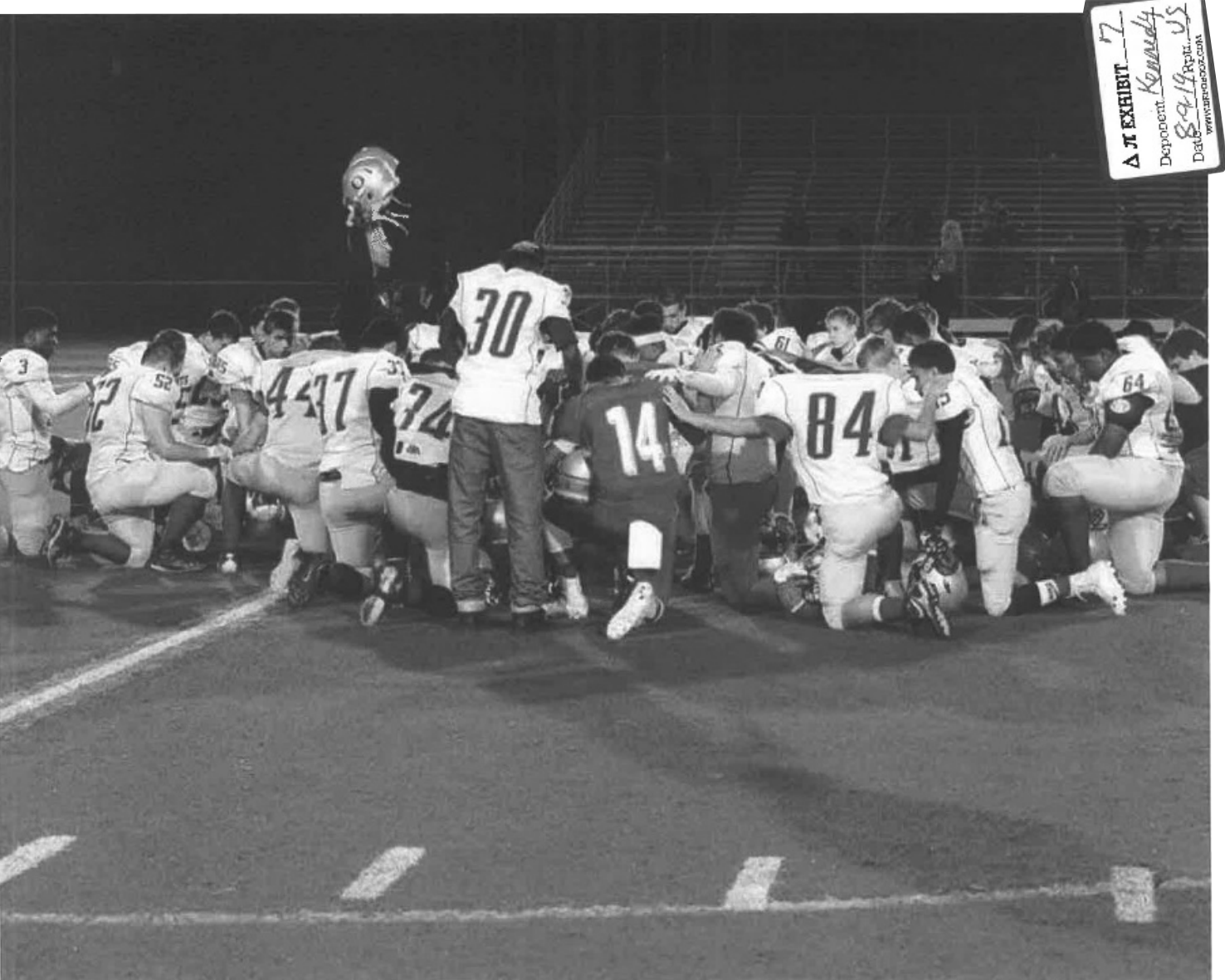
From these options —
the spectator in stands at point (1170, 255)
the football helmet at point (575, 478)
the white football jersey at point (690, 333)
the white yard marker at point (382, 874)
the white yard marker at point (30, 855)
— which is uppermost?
the white football jersey at point (690, 333)

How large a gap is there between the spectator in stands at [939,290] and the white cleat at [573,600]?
363 inches

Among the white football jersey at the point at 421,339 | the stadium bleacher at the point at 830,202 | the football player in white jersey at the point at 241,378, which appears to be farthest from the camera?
the stadium bleacher at the point at 830,202

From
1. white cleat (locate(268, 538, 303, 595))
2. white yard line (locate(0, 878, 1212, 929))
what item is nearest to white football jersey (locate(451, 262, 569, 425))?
white cleat (locate(268, 538, 303, 595))

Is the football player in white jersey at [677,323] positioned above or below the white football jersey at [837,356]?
above

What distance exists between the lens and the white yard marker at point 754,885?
5.98 metres

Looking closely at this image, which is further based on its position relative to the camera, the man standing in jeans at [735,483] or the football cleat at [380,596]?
the man standing in jeans at [735,483]

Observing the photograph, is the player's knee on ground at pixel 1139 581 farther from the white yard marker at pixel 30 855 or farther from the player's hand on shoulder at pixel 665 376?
the white yard marker at pixel 30 855

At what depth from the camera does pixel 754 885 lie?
618 centimetres

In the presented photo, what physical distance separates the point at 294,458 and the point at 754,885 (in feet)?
19.7

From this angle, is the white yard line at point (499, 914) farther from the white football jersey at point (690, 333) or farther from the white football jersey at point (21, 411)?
the white football jersey at point (690, 333)

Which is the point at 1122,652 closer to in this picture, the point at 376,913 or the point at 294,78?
the point at 376,913

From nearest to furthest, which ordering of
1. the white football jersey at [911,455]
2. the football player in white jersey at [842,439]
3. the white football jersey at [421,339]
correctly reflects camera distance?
the football player in white jersey at [842,439] < the white football jersey at [911,455] < the white football jersey at [421,339]

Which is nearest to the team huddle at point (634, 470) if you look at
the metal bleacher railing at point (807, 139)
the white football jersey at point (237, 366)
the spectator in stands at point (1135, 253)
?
the white football jersey at point (237, 366)

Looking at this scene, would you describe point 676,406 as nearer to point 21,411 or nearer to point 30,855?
point 21,411
